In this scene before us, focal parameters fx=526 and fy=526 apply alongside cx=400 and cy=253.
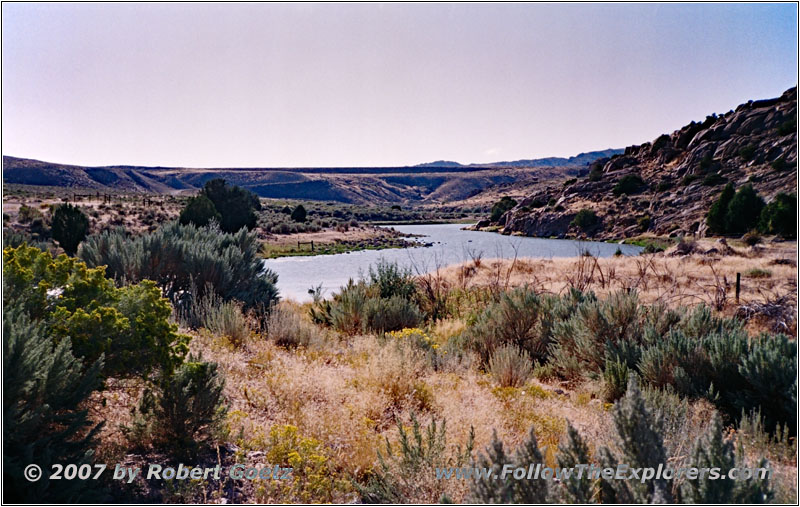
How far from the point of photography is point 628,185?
61781 millimetres

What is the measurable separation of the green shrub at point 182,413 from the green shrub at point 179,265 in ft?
13.9

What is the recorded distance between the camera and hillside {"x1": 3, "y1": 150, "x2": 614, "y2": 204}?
12569 cm

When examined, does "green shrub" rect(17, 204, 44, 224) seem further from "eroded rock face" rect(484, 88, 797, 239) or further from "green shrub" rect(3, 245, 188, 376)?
"eroded rock face" rect(484, 88, 797, 239)

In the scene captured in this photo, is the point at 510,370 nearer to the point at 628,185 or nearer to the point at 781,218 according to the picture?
the point at 781,218

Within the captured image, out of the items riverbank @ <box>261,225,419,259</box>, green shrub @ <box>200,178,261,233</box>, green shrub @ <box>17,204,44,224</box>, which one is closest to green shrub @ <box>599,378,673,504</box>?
riverbank @ <box>261,225,419,259</box>

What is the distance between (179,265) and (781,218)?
36996mm

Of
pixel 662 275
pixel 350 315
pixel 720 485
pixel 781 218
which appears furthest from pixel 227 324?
pixel 781 218

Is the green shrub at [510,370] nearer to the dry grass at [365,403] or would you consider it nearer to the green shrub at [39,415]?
the dry grass at [365,403]

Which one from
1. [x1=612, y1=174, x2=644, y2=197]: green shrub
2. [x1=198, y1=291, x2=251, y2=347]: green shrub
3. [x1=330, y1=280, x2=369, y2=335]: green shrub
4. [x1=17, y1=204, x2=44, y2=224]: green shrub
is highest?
[x1=612, y1=174, x2=644, y2=197]: green shrub

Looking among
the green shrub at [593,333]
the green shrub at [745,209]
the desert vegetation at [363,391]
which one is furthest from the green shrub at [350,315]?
the green shrub at [745,209]

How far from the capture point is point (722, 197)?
41.2 metres

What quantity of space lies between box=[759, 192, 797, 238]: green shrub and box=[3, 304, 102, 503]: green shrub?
126ft

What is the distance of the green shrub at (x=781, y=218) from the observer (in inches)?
1286

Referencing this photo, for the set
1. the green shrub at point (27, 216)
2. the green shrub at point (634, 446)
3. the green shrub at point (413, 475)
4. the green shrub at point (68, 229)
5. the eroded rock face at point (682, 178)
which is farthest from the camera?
the eroded rock face at point (682, 178)
